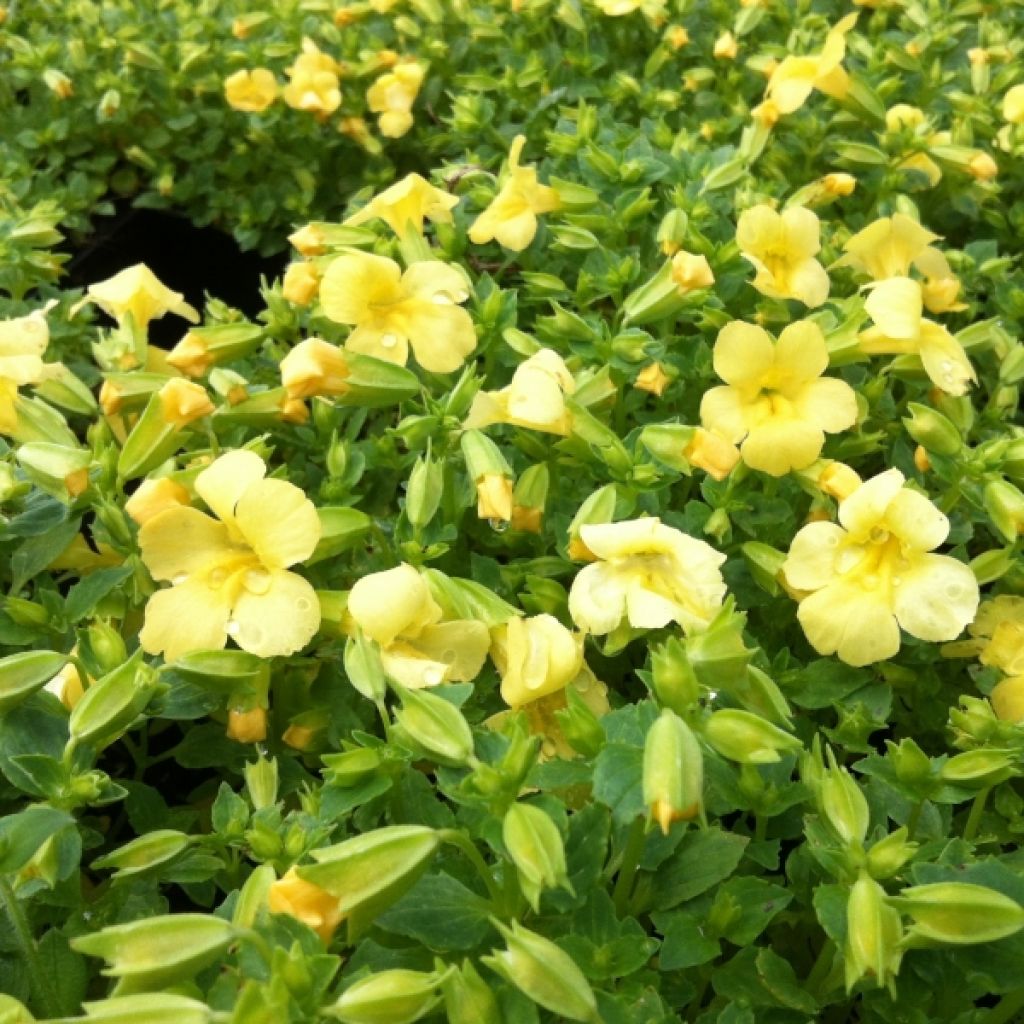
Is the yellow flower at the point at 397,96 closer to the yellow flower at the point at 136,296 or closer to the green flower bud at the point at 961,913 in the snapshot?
the yellow flower at the point at 136,296

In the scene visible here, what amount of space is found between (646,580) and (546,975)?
0.30 m

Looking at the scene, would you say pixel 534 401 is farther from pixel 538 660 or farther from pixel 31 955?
pixel 31 955

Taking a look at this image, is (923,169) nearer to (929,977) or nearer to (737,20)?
(737,20)

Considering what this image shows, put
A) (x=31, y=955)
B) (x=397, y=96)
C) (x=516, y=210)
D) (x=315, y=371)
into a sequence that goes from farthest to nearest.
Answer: (x=397, y=96) → (x=516, y=210) → (x=315, y=371) → (x=31, y=955)

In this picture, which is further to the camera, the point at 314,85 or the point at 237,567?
the point at 314,85

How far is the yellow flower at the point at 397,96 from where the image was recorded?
174 centimetres

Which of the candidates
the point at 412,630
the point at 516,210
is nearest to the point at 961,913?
the point at 412,630

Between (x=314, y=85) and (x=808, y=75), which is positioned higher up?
(x=808, y=75)

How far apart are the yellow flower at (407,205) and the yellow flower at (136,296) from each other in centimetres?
22

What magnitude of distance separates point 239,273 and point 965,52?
1.39m

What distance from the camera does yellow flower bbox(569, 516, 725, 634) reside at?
78 cm

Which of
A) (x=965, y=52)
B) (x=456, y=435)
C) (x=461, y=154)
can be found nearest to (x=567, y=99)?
(x=461, y=154)

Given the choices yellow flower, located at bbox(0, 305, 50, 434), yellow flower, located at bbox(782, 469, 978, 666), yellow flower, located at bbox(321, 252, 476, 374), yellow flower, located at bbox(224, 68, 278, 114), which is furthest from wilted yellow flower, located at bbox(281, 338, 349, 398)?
yellow flower, located at bbox(224, 68, 278, 114)

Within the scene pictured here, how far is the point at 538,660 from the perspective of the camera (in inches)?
29.5
